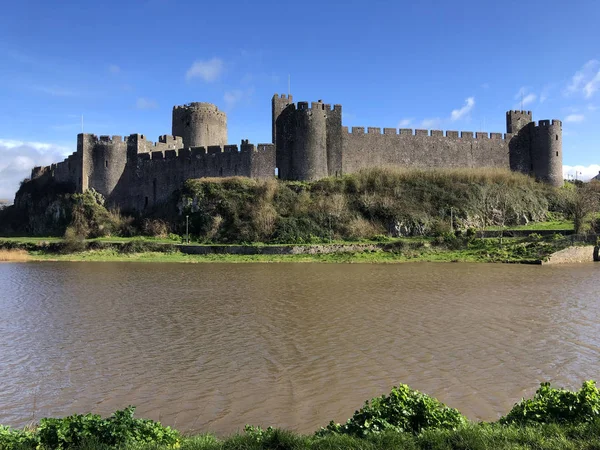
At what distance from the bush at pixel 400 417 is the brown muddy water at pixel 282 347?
1.05 metres

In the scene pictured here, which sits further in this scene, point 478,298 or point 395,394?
point 478,298

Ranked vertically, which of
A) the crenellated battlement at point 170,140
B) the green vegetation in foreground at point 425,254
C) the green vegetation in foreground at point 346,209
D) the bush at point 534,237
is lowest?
the green vegetation in foreground at point 425,254

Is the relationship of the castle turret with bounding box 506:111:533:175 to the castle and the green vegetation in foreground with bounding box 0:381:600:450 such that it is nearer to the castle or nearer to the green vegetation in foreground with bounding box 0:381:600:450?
the castle

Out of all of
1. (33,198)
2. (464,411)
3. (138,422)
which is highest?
(33,198)

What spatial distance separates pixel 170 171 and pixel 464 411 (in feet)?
108

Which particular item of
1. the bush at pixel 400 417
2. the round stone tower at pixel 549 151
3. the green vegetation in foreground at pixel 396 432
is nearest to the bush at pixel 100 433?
the green vegetation in foreground at pixel 396 432

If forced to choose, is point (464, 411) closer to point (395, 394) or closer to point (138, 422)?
point (395, 394)

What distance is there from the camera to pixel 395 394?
5.17 metres

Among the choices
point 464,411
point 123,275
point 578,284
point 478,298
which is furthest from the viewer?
point 123,275

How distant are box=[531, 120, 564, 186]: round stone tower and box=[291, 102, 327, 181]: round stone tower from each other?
Result: 17.1 metres

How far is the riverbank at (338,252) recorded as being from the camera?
1000 inches

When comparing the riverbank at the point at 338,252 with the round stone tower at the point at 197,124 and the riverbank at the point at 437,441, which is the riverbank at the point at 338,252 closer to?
the round stone tower at the point at 197,124

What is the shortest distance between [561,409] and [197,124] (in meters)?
37.9

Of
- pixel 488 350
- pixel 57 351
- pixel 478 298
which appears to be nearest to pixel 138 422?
pixel 57 351
